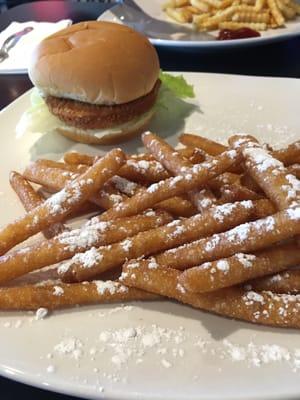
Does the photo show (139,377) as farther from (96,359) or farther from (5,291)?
(5,291)

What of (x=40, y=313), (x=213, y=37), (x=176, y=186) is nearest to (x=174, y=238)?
(x=176, y=186)

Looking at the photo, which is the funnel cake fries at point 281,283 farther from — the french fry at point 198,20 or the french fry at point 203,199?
the french fry at point 198,20

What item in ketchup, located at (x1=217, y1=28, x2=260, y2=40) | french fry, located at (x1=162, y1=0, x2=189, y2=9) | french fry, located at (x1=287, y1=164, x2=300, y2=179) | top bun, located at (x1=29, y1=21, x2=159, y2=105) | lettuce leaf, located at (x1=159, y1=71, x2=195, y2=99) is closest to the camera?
french fry, located at (x1=287, y1=164, x2=300, y2=179)

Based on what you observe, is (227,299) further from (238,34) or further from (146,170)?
(238,34)

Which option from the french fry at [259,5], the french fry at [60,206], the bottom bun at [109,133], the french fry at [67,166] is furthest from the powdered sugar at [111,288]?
the french fry at [259,5]

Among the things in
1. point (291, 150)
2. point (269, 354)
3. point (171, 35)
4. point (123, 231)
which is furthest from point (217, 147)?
point (171, 35)

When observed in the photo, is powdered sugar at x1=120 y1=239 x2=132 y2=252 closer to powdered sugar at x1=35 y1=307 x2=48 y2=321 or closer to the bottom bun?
powdered sugar at x1=35 y1=307 x2=48 y2=321

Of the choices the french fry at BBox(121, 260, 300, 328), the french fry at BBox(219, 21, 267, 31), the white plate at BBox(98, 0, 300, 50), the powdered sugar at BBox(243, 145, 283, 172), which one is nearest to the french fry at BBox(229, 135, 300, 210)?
the powdered sugar at BBox(243, 145, 283, 172)
